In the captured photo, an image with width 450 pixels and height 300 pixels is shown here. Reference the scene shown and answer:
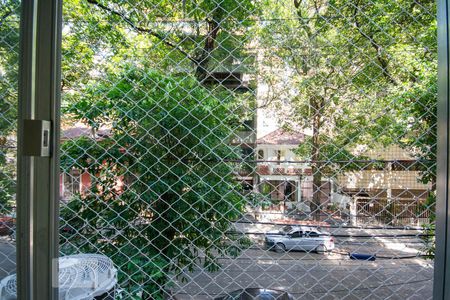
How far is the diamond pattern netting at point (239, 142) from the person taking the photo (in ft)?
2.79

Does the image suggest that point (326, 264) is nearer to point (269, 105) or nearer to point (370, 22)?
point (269, 105)

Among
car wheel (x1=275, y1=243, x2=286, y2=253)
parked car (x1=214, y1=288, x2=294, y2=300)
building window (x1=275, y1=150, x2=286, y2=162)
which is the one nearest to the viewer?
parked car (x1=214, y1=288, x2=294, y2=300)

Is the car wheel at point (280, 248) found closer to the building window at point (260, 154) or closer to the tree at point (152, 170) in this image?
the tree at point (152, 170)

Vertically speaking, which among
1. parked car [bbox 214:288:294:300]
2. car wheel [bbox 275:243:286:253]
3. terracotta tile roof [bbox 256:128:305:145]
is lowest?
parked car [bbox 214:288:294:300]

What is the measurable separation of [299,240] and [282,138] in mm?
503

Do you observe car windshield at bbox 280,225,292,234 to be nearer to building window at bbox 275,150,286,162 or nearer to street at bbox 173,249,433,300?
street at bbox 173,249,433,300

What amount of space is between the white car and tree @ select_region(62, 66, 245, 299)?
19cm

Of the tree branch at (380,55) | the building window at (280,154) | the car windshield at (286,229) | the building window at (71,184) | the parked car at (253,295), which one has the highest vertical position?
the tree branch at (380,55)

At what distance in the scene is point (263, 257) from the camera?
40.0 inches

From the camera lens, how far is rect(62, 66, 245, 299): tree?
0.91 m

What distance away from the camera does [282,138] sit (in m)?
1.34

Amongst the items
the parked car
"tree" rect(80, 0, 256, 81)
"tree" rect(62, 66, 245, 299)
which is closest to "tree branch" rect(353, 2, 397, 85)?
"tree" rect(80, 0, 256, 81)

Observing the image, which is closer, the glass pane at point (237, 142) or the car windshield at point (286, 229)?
the glass pane at point (237, 142)

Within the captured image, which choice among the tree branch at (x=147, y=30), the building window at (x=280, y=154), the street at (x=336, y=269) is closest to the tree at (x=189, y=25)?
the tree branch at (x=147, y=30)
